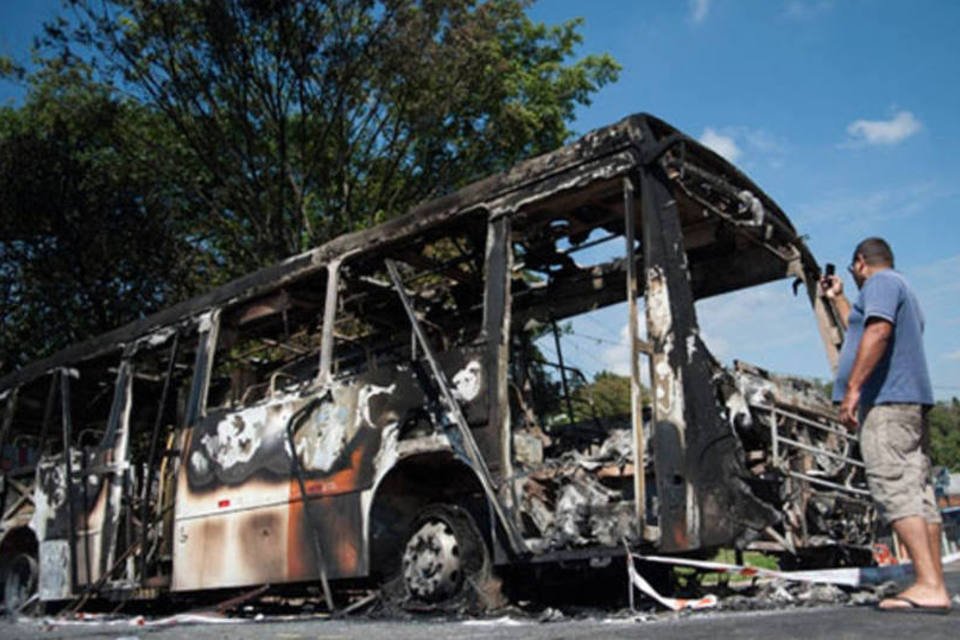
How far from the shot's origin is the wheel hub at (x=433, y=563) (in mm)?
5535

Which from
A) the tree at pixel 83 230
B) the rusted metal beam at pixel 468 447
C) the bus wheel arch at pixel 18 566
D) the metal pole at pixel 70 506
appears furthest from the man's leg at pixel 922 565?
the tree at pixel 83 230

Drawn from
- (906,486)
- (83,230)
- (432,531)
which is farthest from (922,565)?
(83,230)

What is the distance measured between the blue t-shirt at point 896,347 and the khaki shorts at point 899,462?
0.06 meters

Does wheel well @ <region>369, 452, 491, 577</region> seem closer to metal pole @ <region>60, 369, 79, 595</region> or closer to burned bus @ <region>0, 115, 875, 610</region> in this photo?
burned bus @ <region>0, 115, 875, 610</region>

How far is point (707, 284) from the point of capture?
6.90 metres

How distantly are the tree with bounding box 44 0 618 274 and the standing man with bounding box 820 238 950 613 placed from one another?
35.8 feet

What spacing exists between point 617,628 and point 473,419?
1730 mm

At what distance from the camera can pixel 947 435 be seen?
5919 centimetres

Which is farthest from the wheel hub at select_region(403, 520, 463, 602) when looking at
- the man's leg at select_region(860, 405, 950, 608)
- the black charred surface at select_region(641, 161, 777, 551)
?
the man's leg at select_region(860, 405, 950, 608)

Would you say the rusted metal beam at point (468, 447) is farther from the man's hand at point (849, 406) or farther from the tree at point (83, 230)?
the tree at point (83, 230)

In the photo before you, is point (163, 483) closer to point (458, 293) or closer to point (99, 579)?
point (99, 579)

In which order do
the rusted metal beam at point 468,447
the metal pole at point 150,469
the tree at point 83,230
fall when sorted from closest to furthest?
the rusted metal beam at point 468,447 → the metal pole at point 150,469 → the tree at point 83,230

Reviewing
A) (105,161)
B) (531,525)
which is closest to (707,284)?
(531,525)

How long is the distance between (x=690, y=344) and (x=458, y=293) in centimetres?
322
